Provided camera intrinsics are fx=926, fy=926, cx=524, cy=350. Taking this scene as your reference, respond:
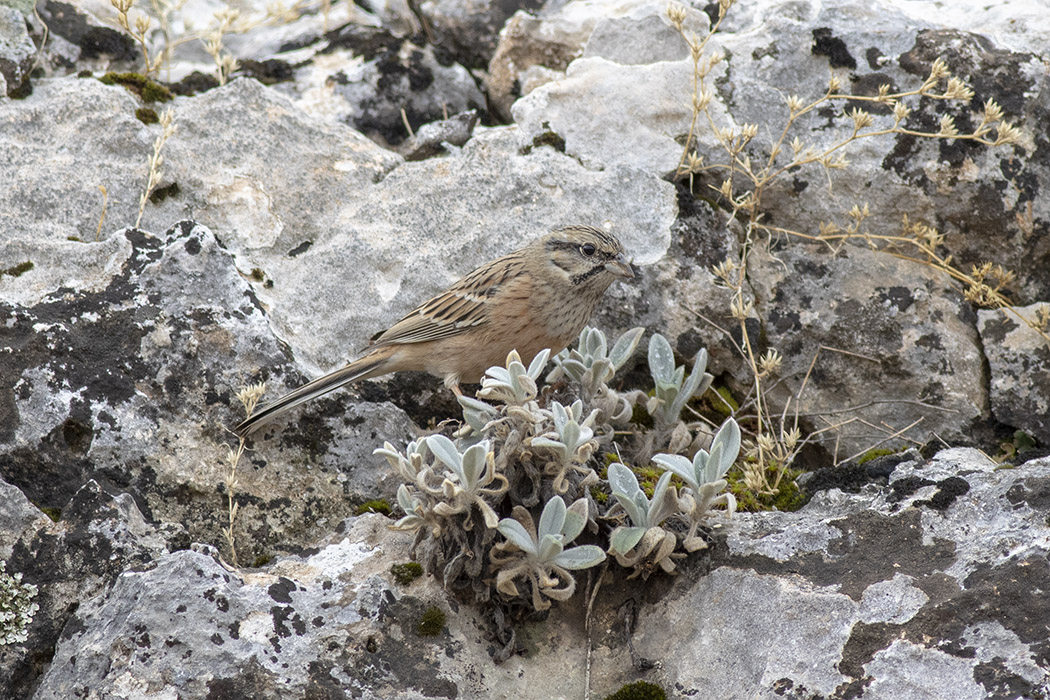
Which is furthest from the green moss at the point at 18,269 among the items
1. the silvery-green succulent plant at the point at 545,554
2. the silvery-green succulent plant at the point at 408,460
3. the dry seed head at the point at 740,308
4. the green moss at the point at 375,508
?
the dry seed head at the point at 740,308

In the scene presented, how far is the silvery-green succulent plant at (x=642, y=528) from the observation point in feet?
10.3

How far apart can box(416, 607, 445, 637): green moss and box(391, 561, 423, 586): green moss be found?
15 centimetres

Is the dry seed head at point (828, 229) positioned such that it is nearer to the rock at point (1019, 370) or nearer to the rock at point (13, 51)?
the rock at point (1019, 370)

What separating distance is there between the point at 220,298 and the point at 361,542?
4.76 feet

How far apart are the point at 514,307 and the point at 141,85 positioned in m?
2.55

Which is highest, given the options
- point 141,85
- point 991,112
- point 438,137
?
point 991,112

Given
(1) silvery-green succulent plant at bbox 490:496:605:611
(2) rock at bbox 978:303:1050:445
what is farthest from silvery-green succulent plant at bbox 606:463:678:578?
(2) rock at bbox 978:303:1050:445

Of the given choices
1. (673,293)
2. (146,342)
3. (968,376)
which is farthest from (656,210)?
(146,342)

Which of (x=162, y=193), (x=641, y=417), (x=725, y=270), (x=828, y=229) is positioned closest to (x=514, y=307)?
(x=641, y=417)

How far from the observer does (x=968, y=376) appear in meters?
4.61

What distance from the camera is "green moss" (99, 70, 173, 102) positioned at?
5230 millimetres

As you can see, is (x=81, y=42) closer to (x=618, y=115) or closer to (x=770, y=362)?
(x=618, y=115)

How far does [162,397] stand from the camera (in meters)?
3.95

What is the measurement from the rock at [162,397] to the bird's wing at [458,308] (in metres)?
0.38
